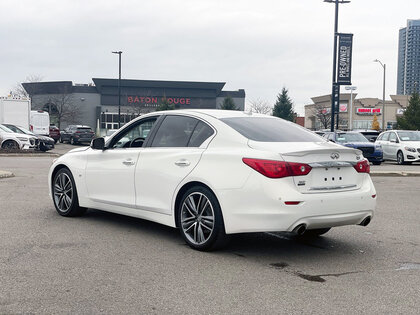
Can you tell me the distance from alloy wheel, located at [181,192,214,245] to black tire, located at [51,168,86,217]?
2.41 metres

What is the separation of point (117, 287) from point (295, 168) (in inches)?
82.0

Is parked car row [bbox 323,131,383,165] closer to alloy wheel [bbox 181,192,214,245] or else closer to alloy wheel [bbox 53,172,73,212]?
alloy wheel [bbox 53,172,73,212]

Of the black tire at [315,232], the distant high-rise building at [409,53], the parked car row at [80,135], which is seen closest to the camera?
the black tire at [315,232]

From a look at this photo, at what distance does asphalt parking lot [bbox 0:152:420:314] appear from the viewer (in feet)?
13.8

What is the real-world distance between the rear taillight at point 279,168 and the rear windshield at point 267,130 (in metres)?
0.55

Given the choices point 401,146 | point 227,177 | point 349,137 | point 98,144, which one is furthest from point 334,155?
point 401,146

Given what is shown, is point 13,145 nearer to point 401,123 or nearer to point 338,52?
point 338,52

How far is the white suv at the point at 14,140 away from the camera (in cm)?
2545

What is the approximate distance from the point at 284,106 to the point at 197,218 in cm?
6551

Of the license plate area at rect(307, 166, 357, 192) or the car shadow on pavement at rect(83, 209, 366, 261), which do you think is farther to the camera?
the car shadow on pavement at rect(83, 209, 366, 261)

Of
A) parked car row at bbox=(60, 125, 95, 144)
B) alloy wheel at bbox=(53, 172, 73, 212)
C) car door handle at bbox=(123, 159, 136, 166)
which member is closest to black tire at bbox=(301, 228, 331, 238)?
car door handle at bbox=(123, 159, 136, 166)

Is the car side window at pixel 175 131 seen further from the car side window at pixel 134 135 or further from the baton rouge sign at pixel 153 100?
the baton rouge sign at pixel 153 100

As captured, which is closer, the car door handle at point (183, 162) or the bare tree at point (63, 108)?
the car door handle at point (183, 162)

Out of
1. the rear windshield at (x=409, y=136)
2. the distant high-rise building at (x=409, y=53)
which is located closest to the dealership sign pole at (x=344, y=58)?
the rear windshield at (x=409, y=136)
